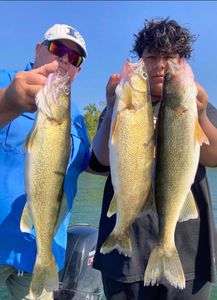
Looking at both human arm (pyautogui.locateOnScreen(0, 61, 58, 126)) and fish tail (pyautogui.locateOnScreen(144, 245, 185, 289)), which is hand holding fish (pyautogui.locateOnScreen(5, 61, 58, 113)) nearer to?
human arm (pyautogui.locateOnScreen(0, 61, 58, 126))

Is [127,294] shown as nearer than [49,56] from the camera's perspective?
Yes

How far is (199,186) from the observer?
124 inches

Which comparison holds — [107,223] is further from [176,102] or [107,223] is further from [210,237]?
[176,102]

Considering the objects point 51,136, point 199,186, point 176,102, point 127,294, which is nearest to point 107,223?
point 127,294

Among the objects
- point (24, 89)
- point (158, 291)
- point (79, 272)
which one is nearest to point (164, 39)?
point (24, 89)

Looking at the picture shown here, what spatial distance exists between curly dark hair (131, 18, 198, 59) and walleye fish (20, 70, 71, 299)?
0.89 meters

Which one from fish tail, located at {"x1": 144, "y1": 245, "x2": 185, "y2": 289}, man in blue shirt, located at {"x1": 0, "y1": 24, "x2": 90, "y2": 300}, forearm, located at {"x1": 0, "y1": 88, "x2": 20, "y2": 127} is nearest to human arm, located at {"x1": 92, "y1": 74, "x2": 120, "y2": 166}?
man in blue shirt, located at {"x1": 0, "y1": 24, "x2": 90, "y2": 300}

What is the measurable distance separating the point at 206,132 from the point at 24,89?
1.27 m

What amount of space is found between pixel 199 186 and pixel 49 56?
1.71m

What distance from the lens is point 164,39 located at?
10.5 ft

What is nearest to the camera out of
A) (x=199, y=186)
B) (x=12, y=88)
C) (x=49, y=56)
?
(x=12, y=88)

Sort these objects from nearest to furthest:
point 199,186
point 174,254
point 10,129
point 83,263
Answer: point 174,254 < point 199,186 < point 10,129 < point 83,263

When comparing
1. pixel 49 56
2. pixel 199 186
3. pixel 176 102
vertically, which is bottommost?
pixel 199 186

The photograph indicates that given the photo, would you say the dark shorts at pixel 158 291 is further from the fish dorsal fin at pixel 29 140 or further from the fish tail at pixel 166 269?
the fish dorsal fin at pixel 29 140
